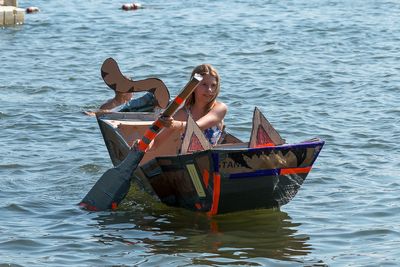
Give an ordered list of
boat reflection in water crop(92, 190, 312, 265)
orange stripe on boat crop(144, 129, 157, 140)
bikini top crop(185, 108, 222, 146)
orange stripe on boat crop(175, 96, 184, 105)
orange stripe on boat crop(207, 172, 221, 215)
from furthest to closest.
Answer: bikini top crop(185, 108, 222, 146)
orange stripe on boat crop(144, 129, 157, 140)
orange stripe on boat crop(175, 96, 184, 105)
orange stripe on boat crop(207, 172, 221, 215)
boat reflection in water crop(92, 190, 312, 265)

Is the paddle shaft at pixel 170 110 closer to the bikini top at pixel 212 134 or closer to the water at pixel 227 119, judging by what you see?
the bikini top at pixel 212 134

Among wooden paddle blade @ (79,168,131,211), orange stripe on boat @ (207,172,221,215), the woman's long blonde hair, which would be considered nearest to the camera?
orange stripe on boat @ (207,172,221,215)

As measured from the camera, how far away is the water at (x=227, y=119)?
8492 millimetres

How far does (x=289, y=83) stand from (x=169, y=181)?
24.4 ft

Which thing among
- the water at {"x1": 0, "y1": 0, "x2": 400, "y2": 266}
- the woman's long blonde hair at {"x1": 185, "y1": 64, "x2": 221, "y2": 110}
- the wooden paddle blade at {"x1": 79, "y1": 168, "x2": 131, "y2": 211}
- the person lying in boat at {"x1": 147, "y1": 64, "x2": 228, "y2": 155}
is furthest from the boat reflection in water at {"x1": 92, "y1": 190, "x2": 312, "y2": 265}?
the woman's long blonde hair at {"x1": 185, "y1": 64, "x2": 221, "y2": 110}

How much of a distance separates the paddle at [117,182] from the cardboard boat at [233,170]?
14 centimetres

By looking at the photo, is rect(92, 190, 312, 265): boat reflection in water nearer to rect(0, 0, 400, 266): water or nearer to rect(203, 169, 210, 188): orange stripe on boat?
rect(0, 0, 400, 266): water

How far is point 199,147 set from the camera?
333 inches

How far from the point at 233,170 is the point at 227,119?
5.19m

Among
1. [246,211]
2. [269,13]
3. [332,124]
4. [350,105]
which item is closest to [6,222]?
[246,211]

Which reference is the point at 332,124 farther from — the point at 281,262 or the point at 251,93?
the point at 281,262

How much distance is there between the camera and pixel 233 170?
27.5 ft

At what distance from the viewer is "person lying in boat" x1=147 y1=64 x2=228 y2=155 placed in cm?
906

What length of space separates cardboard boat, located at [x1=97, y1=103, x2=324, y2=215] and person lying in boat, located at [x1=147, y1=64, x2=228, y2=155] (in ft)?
0.51
